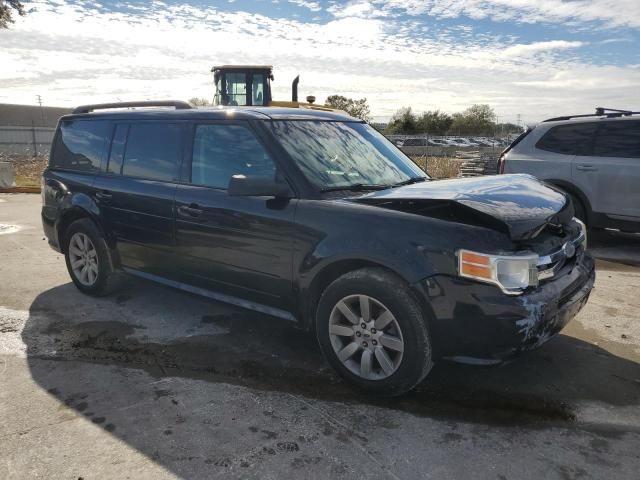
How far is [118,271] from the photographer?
196 inches

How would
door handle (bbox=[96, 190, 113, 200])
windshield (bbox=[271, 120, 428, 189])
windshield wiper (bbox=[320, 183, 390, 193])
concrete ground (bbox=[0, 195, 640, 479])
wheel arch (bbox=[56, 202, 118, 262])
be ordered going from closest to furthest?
concrete ground (bbox=[0, 195, 640, 479]) → windshield wiper (bbox=[320, 183, 390, 193]) → windshield (bbox=[271, 120, 428, 189]) → door handle (bbox=[96, 190, 113, 200]) → wheel arch (bbox=[56, 202, 118, 262])

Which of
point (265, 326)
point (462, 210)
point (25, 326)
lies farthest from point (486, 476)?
point (25, 326)

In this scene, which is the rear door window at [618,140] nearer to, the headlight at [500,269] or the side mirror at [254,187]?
the headlight at [500,269]

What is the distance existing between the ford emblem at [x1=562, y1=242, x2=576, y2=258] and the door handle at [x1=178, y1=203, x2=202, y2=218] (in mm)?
2579

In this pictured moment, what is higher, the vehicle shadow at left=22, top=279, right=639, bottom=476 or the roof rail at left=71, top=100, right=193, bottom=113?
the roof rail at left=71, top=100, right=193, bottom=113

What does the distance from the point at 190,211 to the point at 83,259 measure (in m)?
1.83

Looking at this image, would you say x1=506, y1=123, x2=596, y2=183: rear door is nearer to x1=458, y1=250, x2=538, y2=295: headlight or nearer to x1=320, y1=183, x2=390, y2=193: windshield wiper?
x1=320, y1=183, x2=390, y2=193: windshield wiper

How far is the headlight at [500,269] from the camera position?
2.85 metres

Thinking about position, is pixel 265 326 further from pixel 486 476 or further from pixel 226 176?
pixel 486 476

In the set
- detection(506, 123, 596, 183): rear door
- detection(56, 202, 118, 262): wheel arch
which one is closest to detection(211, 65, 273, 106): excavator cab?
detection(506, 123, 596, 183): rear door

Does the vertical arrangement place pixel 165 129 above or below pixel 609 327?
above

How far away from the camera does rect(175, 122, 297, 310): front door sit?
3.63 meters

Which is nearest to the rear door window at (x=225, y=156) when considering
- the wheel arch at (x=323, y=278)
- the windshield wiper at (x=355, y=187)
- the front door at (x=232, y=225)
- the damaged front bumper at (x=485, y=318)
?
the front door at (x=232, y=225)

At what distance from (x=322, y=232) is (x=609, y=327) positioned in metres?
2.79
